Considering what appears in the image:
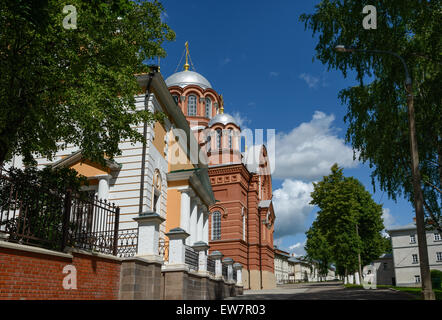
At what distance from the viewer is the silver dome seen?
39.9 meters

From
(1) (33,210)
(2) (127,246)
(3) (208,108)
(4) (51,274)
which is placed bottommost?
(4) (51,274)

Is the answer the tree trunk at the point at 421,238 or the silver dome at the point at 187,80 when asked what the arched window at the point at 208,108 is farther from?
the tree trunk at the point at 421,238

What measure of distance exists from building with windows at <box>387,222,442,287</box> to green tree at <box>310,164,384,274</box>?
643 inches

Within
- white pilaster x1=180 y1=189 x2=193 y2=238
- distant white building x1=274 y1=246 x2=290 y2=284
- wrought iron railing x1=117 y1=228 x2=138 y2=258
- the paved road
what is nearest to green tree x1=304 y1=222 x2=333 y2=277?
the paved road

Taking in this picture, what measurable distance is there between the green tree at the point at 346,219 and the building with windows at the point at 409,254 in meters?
16.3

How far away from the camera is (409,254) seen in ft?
176

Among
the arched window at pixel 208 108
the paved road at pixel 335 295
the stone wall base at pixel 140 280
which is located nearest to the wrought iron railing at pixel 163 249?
the stone wall base at pixel 140 280

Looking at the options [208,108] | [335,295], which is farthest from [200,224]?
[208,108]

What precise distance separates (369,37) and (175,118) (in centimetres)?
1166

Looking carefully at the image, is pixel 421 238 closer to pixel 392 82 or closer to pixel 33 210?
pixel 392 82

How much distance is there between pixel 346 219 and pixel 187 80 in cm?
2071

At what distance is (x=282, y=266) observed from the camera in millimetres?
94938

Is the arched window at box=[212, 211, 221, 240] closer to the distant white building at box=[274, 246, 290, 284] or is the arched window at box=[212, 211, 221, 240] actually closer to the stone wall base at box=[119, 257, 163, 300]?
the stone wall base at box=[119, 257, 163, 300]

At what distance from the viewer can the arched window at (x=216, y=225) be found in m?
34.7
